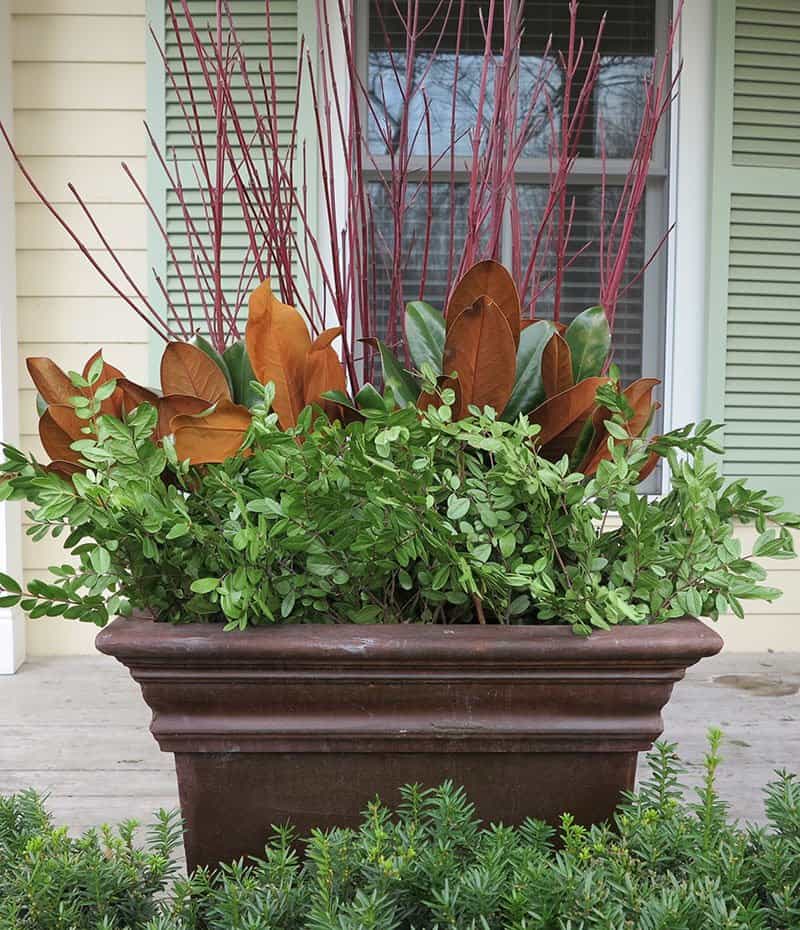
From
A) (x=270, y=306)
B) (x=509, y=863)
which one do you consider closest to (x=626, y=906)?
(x=509, y=863)

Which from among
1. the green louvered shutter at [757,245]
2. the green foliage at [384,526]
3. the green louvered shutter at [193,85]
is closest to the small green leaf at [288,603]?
the green foliage at [384,526]

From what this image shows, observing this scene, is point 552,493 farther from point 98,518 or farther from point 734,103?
point 734,103

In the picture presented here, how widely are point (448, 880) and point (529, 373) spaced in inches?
17.0

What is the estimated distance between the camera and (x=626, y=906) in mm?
605

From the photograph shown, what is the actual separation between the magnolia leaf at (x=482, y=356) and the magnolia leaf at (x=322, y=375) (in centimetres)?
11

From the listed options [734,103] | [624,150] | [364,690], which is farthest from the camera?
[624,150]

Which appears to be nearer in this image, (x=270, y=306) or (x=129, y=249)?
(x=270, y=306)

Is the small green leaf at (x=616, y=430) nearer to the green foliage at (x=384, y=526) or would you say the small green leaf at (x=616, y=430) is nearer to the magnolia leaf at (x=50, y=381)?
the green foliage at (x=384, y=526)

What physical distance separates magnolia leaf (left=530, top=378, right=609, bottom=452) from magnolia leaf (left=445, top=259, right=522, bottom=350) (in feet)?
0.21

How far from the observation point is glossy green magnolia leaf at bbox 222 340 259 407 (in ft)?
2.83

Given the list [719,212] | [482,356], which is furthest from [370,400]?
[719,212]

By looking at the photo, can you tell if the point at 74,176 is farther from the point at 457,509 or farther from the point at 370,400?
the point at 457,509

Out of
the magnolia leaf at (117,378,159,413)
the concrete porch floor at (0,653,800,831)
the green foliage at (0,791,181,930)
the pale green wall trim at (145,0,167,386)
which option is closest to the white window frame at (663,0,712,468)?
the concrete porch floor at (0,653,800,831)

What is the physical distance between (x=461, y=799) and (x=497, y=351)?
361 mm
